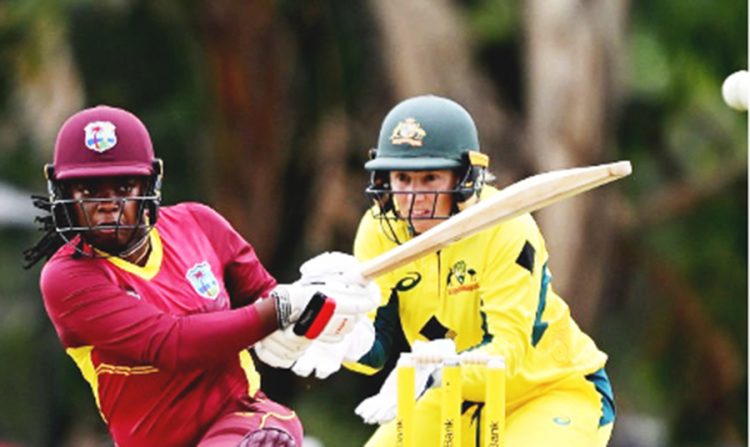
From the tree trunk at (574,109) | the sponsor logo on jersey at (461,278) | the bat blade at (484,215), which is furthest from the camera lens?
the tree trunk at (574,109)

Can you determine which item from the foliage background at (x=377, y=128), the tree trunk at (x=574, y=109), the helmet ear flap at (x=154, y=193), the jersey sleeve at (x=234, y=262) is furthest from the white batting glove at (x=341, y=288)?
the foliage background at (x=377, y=128)

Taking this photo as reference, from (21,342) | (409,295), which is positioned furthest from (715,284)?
(409,295)

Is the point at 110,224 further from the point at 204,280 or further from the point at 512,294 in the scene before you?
the point at 512,294

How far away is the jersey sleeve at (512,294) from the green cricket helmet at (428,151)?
211 mm

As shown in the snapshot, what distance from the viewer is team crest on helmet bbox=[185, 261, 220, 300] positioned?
6066 mm

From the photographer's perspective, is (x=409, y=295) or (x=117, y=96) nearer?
(x=409, y=295)

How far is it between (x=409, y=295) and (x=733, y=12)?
11.2 meters

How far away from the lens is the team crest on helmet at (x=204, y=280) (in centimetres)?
607

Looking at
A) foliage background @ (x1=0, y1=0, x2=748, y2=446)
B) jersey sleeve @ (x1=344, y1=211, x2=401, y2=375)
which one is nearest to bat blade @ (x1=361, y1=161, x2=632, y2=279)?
jersey sleeve @ (x1=344, y1=211, x2=401, y2=375)

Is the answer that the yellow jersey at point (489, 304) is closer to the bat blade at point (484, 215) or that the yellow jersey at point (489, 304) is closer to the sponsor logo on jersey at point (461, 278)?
the sponsor logo on jersey at point (461, 278)

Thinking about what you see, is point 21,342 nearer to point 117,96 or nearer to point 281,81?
point 117,96

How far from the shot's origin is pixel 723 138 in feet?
59.9

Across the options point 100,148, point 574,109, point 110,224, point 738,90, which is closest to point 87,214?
point 110,224

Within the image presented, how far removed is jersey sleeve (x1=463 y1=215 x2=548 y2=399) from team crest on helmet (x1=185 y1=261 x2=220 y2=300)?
815 mm
